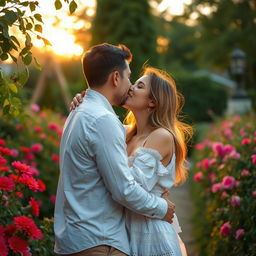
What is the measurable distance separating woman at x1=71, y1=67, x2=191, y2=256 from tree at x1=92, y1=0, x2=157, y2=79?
9.89 m

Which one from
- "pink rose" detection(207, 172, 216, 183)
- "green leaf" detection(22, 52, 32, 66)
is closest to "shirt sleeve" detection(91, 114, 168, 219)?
"green leaf" detection(22, 52, 32, 66)

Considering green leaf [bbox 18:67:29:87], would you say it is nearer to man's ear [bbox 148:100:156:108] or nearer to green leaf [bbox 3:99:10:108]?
green leaf [bbox 3:99:10:108]

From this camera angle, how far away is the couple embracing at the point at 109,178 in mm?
2342

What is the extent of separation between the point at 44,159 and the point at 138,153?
3.85m

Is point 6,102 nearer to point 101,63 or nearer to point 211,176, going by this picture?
point 101,63

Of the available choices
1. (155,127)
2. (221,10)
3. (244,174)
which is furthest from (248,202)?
(221,10)

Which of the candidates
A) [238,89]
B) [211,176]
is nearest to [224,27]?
[238,89]

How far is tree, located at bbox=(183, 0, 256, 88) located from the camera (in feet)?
85.8

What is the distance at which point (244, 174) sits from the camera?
13.7 feet

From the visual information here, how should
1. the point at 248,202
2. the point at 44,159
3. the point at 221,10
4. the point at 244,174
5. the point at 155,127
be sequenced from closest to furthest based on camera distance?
the point at 155,127 → the point at 248,202 → the point at 244,174 → the point at 44,159 → the point at 221,10

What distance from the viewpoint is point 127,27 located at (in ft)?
43.9

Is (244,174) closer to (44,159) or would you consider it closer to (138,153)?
(138,153)

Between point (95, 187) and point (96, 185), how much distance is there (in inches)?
0.4

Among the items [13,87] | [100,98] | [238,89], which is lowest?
[13,87]
